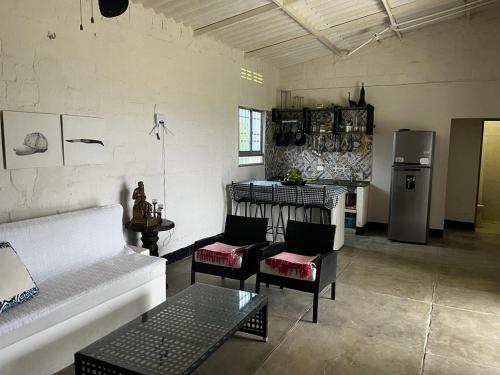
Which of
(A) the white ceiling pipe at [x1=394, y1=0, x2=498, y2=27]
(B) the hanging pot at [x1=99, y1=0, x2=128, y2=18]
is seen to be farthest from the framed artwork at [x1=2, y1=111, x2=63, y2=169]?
(A) the white ceiling pipe at [x1=394, y1=0, x2=498, y2=27]

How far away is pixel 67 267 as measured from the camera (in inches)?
123

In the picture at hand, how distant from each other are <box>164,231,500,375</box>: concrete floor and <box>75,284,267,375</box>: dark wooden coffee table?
0.38 m

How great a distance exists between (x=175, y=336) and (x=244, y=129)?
4689 mm

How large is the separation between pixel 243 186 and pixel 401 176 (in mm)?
2453

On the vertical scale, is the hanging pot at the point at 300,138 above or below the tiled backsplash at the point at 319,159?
above

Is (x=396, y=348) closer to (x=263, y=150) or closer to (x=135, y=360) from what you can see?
(x=135, y=360)

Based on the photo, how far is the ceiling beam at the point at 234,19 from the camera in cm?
461

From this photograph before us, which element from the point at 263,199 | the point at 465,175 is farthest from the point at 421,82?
the point at 263,199

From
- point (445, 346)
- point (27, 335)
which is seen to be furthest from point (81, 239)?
point (445, 346)

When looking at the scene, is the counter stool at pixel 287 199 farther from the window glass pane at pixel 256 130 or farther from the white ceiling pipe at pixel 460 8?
the white ceiling pipe at pixel 460 8

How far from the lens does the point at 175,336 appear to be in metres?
2.26

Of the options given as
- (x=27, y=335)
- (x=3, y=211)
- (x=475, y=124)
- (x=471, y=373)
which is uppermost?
(x=475, y=124)

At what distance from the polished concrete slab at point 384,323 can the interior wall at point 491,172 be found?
3356mm

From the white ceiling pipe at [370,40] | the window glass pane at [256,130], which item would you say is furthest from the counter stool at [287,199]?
the white ceiling pipe at [370,40]
